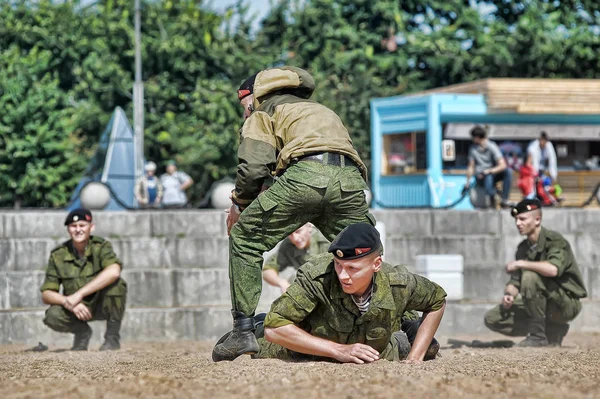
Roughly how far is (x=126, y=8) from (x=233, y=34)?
319 centimetres

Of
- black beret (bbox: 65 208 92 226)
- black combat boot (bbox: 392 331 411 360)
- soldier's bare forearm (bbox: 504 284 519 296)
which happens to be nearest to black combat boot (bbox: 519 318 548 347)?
soldier's bare forearm (bbox: 504 284 519 296)

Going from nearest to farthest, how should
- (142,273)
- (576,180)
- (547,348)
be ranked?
(547,348), (142,273), (576,180)

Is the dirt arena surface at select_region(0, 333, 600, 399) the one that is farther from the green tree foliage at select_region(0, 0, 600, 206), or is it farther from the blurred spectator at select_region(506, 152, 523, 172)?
the green tree foliage at select_region(0, 0, 600, 206)

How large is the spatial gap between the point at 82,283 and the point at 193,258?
3.49 metres

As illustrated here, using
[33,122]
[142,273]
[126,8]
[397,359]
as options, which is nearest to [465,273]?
[142,273]

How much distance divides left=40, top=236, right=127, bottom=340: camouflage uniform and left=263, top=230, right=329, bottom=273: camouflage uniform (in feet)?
4.50

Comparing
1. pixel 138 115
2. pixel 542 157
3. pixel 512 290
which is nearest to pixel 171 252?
pixel 512 290

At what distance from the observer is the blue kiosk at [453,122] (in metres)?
23.0

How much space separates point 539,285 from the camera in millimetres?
10570

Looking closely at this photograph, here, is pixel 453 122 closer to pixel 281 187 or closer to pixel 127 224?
pixel 127 224

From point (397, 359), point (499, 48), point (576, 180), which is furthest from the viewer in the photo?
A: point (499, 48)

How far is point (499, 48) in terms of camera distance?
105 feet

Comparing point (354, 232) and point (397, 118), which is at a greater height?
point (397, 118)

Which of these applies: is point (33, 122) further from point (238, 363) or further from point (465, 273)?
point (238, 363)
